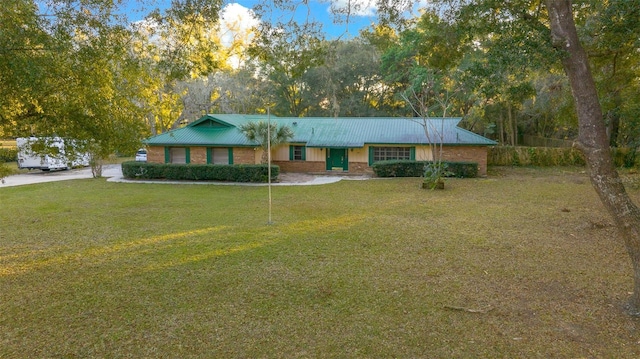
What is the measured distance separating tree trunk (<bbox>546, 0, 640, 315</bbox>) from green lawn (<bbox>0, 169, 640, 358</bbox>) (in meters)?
1.10

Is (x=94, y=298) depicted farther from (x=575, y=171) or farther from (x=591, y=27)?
(x=575, y=171)

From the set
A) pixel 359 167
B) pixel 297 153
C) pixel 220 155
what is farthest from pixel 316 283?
pixel 297 153

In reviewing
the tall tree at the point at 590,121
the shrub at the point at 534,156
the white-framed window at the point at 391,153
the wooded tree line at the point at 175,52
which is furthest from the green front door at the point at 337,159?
the tall tree at the point at 590,121

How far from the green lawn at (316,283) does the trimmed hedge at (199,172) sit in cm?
693

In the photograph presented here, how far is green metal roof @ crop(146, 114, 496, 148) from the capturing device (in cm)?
2092

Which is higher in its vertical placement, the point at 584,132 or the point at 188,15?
the point at 188,15

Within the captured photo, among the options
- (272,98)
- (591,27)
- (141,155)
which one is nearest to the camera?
(591,27)

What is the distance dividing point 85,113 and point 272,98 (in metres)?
31.9

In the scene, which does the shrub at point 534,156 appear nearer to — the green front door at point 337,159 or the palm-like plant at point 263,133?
the green front door at point 337,159

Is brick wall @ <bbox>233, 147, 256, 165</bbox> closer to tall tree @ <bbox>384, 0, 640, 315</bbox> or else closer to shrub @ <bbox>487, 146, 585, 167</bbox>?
shrub @ <bbox>487, 146, 585, 167</bbox>

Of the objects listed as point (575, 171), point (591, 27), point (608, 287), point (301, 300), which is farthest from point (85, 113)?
point (575, 171)

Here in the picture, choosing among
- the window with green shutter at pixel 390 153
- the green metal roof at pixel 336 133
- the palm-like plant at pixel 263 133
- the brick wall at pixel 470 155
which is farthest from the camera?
the window with green shutter at pixel 390 153

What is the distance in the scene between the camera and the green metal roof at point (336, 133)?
68.6 feet

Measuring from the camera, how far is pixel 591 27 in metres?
7.85
